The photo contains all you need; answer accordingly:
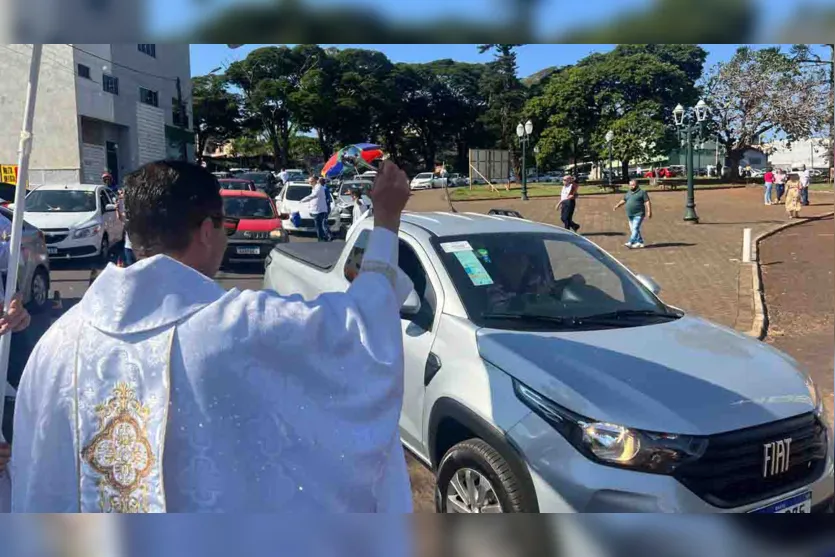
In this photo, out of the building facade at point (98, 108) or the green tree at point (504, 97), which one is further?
the green tree at point (504, 97)

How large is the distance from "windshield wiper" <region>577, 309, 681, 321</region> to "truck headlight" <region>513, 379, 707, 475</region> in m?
0.90

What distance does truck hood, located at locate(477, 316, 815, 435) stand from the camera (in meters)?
2.67

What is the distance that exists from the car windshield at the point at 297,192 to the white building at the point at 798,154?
3.23m

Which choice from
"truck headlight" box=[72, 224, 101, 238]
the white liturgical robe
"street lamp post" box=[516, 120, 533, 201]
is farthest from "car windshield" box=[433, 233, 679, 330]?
"truck headlight" box=[72, 224, 101, 238]

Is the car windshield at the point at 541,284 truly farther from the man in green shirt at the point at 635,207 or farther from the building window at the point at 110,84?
the building window at the point at 110,84

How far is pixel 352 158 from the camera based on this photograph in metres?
3.54

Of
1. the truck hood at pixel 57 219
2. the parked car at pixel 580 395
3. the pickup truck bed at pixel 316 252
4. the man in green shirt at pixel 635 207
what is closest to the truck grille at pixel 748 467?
the parked car at pixel 580 395

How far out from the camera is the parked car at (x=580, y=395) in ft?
8.57

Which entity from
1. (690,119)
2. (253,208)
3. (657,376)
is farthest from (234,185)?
(690,119)

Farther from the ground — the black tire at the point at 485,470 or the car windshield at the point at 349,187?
the car windshield at the point at 349,187

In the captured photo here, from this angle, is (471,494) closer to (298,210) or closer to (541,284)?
(541,284)

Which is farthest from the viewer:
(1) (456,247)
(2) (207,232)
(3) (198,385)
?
(1) (456,247)

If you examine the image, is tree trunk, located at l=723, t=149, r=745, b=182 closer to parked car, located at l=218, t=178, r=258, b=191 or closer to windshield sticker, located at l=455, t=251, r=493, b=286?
windshield sticker, located at l=455, t=251, r=493, b=286

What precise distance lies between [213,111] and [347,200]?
0.93m
